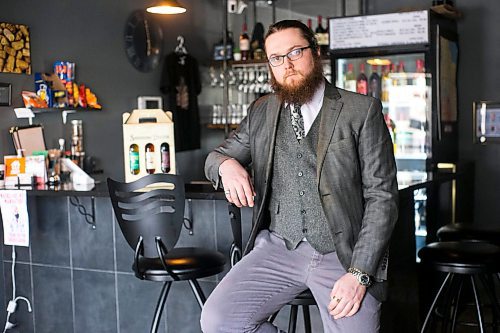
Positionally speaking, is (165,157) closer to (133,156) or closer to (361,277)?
(133,156)

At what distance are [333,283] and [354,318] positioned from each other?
0.15 m

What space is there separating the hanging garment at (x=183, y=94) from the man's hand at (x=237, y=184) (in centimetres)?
418

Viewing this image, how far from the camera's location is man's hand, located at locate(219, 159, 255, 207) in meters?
2.50

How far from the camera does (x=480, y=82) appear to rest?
5.40m

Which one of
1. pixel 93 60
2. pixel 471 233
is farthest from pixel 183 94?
pixel 471 233

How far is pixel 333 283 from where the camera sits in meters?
2.46

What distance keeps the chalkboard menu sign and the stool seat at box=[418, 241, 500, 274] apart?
6.86 feet

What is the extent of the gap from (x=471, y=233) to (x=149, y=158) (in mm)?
1738

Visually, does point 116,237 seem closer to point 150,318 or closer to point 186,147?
point 150,318

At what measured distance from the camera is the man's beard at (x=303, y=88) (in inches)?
99.9

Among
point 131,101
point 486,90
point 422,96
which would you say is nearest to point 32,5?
point 131,101

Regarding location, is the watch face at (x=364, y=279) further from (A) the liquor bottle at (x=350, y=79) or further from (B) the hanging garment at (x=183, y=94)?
(B) the hanging garment at (x=183, y=94)

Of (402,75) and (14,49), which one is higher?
(14,49)

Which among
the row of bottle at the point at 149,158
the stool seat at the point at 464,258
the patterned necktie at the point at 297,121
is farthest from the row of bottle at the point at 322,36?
the patterned necktie at the point at 297,121
